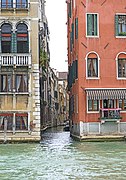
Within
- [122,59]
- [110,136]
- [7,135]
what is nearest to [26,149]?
[7,135]

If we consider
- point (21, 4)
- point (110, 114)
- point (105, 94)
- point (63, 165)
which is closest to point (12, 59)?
point (21, 4)

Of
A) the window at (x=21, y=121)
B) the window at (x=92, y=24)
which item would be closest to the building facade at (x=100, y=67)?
the window at (x=92, y=24)

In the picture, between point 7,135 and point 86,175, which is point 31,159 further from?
point 7,135

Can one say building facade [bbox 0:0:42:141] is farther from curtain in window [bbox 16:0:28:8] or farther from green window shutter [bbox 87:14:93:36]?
green window shutter [bbox 87:14:93:36]

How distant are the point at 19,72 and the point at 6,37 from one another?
220cm

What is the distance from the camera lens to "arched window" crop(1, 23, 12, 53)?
26609 millimetres

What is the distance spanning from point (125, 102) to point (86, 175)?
15157 mm

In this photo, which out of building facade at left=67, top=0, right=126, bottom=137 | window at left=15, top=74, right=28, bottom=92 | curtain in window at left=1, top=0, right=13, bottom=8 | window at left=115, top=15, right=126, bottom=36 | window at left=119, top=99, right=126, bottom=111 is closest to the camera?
window at left=15, top=74, right=28, bottom=92

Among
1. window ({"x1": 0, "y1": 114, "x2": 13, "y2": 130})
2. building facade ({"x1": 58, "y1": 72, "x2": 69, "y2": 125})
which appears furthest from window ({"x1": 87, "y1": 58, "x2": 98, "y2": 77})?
building facade ({"x1": 58, "y1": 72, "x2": 69, "y2": 125})

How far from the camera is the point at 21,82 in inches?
1048

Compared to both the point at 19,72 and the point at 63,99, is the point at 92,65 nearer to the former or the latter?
the point at 19,72

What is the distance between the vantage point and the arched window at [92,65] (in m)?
28.3

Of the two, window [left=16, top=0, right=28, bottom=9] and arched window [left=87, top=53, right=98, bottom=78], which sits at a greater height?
window [left=16, top=0, right=28, bottom=9]

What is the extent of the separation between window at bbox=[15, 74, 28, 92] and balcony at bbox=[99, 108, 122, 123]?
4.92m
